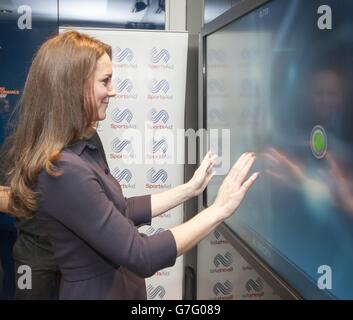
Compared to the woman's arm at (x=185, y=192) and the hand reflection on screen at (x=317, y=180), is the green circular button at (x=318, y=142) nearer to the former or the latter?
the hand reflection on screen at (x=317, y=180)

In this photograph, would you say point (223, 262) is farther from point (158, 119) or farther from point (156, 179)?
point (158, 119)

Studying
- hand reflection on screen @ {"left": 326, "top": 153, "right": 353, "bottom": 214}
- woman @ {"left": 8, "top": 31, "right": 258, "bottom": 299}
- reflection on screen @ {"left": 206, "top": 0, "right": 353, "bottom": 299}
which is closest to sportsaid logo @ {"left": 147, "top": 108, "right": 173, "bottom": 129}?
reflection on screen @ {"left": 206, "top": 0, "right": 353, "bottom": 299}

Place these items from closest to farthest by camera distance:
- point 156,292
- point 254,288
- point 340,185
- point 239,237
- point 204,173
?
point 340,185 → point 204,173 → point 239,237 → point 254,288 → point 156,292

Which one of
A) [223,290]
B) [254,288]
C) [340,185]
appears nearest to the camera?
[340,185]

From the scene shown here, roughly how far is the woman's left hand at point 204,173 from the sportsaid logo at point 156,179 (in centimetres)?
120

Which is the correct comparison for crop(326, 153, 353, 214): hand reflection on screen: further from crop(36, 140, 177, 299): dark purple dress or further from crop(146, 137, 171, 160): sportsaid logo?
crop(146, 137, 171, 160): sportsaid logo

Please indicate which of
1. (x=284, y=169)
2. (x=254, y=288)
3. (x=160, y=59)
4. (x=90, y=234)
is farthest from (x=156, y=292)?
(x=90, y=234)

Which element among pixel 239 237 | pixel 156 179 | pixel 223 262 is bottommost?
pixel 223 262

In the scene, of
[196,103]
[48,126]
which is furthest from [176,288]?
[48,126]

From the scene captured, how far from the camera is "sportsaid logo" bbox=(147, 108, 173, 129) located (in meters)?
2.88

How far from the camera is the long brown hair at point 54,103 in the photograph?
127 centimetres

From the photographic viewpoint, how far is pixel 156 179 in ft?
9.55

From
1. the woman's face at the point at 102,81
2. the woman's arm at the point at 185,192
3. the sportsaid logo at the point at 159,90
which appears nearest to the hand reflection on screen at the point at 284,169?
the woman's arm at the point at 185,192

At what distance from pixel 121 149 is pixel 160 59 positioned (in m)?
0.64
